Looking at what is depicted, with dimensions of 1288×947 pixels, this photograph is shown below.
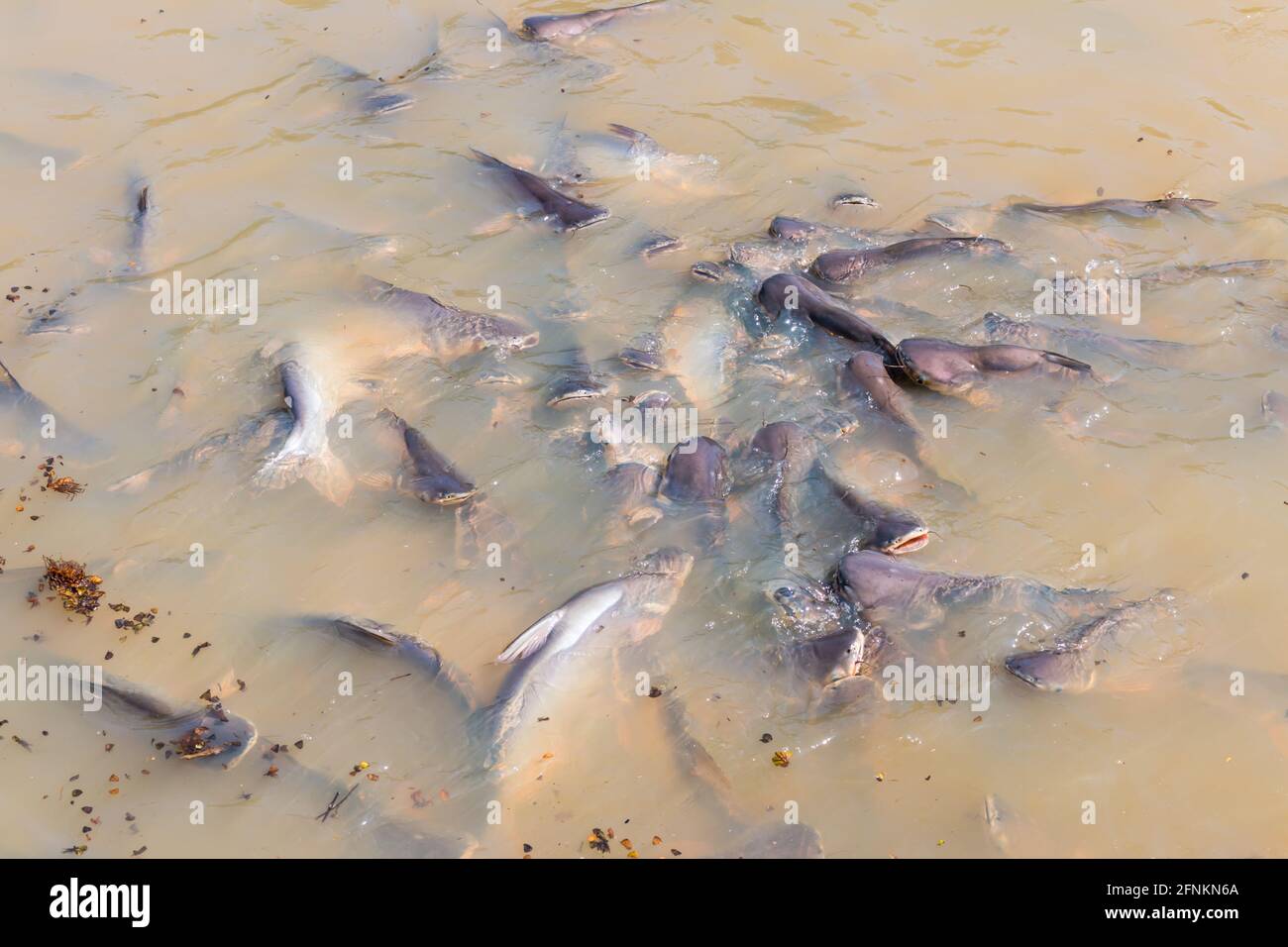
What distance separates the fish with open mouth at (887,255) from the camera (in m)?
7.14

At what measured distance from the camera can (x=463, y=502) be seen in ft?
18.9

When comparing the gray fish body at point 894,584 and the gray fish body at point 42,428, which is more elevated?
the gray fish body at point 894,584

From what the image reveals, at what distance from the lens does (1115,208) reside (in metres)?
7.84

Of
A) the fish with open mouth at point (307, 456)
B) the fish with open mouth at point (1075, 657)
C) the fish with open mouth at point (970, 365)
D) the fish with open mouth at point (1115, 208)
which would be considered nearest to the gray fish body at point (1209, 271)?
the fish with open mouth at point (1115, 208)

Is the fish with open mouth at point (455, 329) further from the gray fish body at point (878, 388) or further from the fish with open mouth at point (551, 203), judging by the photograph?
the gray fish body at point (878, 388)

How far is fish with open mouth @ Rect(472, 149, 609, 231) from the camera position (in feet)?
25.0

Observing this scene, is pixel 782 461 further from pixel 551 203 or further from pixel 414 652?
pixel 551 203

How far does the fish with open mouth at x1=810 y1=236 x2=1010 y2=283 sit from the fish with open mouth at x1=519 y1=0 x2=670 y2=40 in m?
3.94

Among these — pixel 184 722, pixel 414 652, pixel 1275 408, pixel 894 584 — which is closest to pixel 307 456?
pixel 414 652

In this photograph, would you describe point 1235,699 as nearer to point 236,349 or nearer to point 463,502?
point 463,502

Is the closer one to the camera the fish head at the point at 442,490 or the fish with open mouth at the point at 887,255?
the fish head at the point at 442,490

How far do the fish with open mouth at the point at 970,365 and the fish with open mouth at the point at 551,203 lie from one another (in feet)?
8.59

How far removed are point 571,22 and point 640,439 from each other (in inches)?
212
